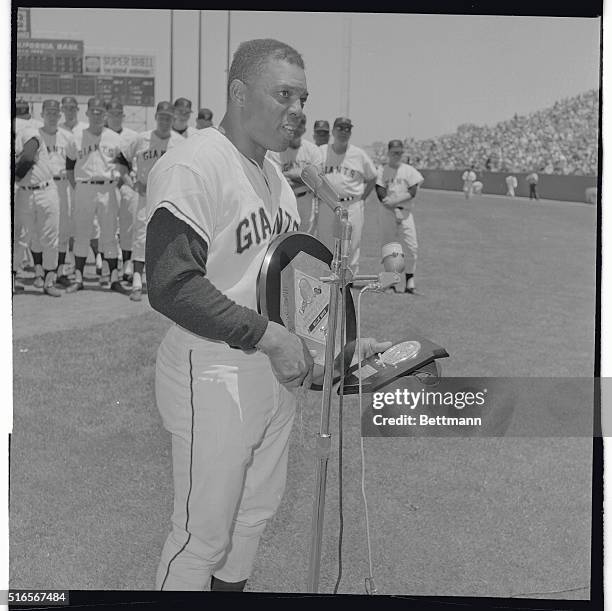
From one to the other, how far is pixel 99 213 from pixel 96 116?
2388 mm

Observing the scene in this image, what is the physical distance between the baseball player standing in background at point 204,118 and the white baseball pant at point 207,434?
96 cm

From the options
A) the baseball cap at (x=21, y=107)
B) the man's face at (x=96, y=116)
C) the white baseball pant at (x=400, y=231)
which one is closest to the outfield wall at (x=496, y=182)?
the white baseball pant at (x=400, y=231)

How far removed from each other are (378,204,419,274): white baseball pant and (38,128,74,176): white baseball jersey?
2.34 meters

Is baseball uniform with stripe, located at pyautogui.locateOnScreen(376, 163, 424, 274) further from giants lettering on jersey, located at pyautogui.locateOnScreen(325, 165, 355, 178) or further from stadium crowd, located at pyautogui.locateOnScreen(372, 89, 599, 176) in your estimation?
giants lettering on jersey, located at pyautogui.locateOnScreen(325, 165, 355, 178)

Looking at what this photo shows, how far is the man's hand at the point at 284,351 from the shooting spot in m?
1.83

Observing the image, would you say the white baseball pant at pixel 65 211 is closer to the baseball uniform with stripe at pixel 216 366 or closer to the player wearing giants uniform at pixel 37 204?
the player wearing giants uniform at pixel 37 204

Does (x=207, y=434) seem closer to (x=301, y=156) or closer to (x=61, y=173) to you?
(x=301, y=156)

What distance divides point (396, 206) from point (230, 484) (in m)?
4.38

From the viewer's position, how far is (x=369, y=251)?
6.36m

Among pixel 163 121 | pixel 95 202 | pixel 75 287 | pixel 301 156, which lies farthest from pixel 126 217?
pixel 163 121

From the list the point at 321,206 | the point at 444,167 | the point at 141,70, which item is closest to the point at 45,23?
the point at 141,70

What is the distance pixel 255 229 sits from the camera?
1.95 metres

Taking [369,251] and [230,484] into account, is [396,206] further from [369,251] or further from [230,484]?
[230,484]

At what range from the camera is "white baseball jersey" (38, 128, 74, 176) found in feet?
12.2
